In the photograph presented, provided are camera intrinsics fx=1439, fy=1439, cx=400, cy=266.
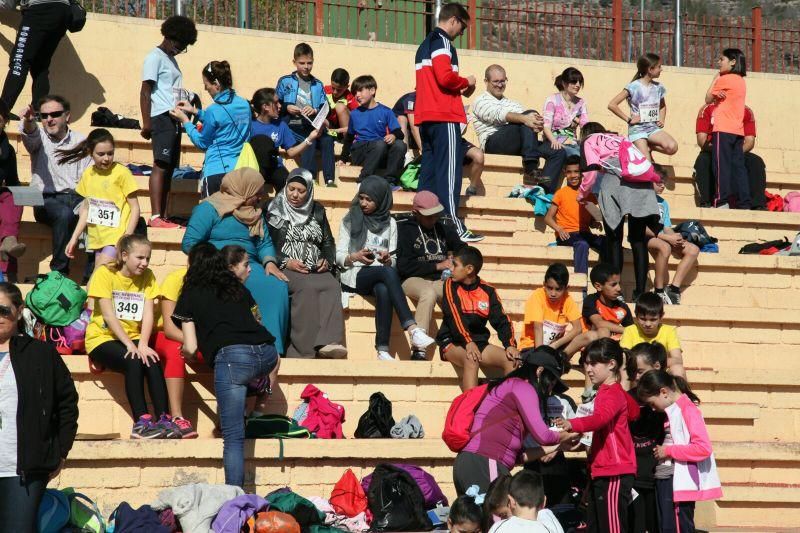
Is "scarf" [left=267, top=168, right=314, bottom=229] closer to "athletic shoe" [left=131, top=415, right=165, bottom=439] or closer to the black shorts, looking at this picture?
the black shorts

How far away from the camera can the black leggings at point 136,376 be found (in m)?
8.64

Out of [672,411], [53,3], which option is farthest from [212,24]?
[672,411]

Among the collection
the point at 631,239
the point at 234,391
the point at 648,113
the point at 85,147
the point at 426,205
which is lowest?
the point at 234,391

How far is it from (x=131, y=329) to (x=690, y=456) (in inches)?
136

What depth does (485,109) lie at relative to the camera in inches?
526

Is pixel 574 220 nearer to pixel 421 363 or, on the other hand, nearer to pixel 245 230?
pixel 421 363

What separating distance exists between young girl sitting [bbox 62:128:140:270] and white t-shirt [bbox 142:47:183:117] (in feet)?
3.17

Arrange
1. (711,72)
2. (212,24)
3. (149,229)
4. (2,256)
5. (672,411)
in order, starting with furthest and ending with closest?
(711,72), (212,24), (149,229), (2,256), (672,411)

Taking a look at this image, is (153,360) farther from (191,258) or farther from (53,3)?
(53,3)

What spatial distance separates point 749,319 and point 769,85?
5.75 m

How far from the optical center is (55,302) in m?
8.97

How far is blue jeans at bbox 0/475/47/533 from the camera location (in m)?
6.73

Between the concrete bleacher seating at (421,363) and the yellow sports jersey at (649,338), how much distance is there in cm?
47

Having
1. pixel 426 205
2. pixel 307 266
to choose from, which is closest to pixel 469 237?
pixel 426 205
